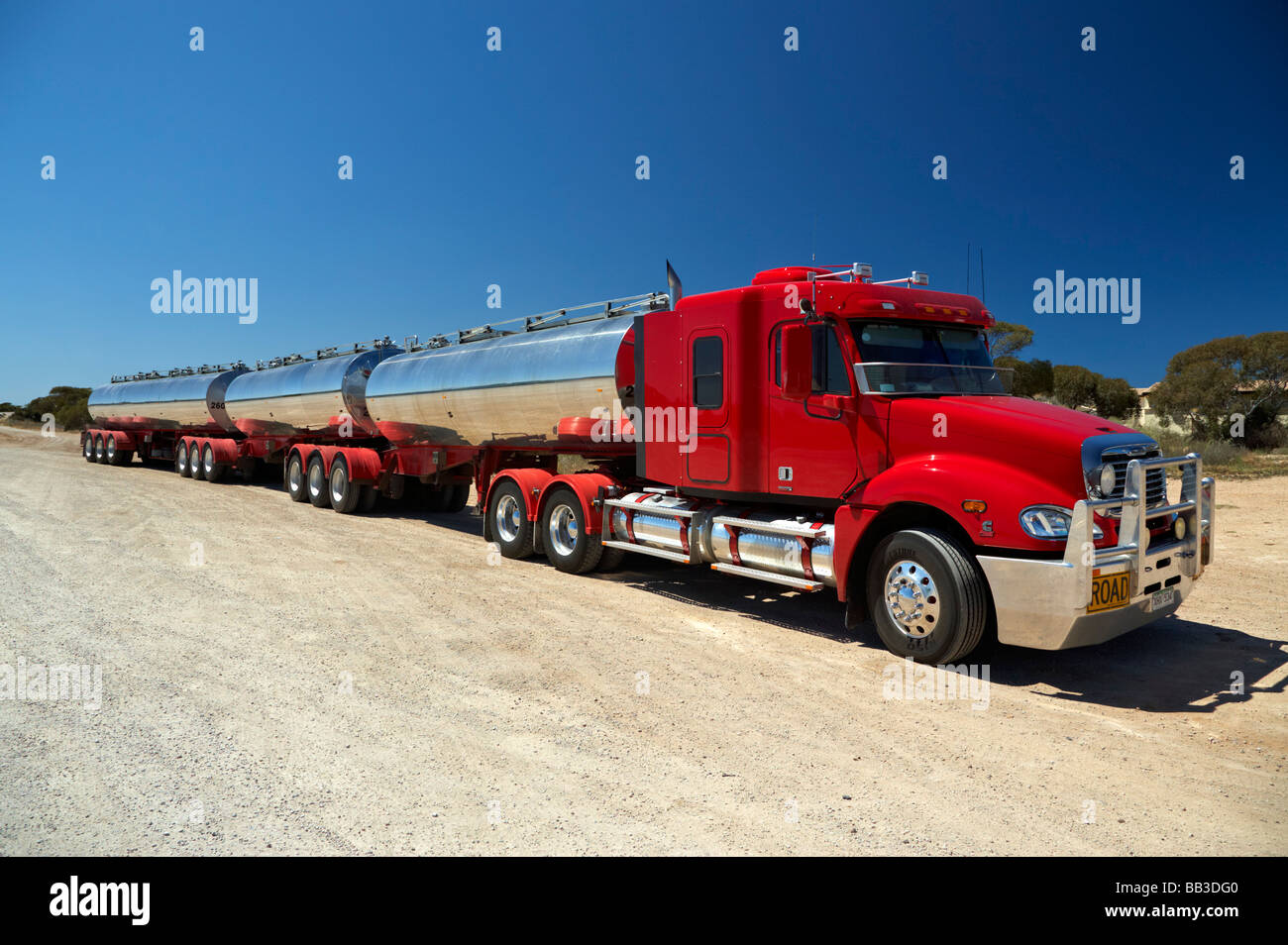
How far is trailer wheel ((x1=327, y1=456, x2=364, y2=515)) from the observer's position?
16562 mm

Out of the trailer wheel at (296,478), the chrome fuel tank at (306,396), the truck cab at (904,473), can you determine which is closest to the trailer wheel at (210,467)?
the chrome fuel tank at (306,396)

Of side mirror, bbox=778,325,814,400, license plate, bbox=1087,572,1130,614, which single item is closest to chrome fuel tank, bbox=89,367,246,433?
side mirror, bbox=778,325,814,400

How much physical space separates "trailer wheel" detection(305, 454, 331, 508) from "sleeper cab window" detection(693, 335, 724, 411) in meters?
11.9

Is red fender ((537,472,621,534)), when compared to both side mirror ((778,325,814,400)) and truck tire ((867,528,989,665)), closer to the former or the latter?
side mirror ((778,325,814,400))

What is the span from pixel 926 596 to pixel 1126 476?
5.45 ft

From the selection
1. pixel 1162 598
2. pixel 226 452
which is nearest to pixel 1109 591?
pixel 1162 598

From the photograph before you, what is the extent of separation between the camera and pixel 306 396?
18.4m

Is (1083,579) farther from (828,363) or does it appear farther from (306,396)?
(306,396)

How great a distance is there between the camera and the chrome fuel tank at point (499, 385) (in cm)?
999

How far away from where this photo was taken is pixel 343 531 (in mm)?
13719
